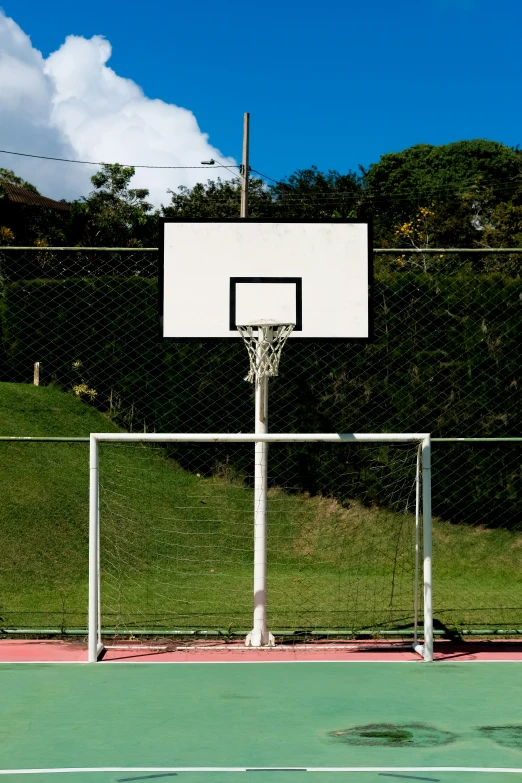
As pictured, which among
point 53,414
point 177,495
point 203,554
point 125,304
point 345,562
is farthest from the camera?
point 53,414

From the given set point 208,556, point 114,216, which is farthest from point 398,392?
point 114,216

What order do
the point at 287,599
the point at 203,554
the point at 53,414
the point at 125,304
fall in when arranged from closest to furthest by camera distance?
the point at 287,599 < the point at 203,554 < the point at 125,304 < the point at 53,414

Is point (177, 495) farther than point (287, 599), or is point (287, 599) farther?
point (177, 495)

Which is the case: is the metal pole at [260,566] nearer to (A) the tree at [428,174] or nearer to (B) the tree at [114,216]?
(B) the tree at [114,216]

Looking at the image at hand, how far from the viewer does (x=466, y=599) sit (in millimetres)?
9555

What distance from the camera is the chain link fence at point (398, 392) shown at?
11219 mm

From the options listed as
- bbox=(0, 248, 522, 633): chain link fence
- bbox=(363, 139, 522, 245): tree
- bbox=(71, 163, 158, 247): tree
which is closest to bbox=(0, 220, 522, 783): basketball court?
bbox=(0, 248, 522, 633): chain link fence

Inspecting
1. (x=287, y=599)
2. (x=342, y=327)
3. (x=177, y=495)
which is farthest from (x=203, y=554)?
(x=342, y=327)

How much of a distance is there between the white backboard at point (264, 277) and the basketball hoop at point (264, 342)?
0.06 m

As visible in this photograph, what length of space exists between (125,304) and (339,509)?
446 centimetres
